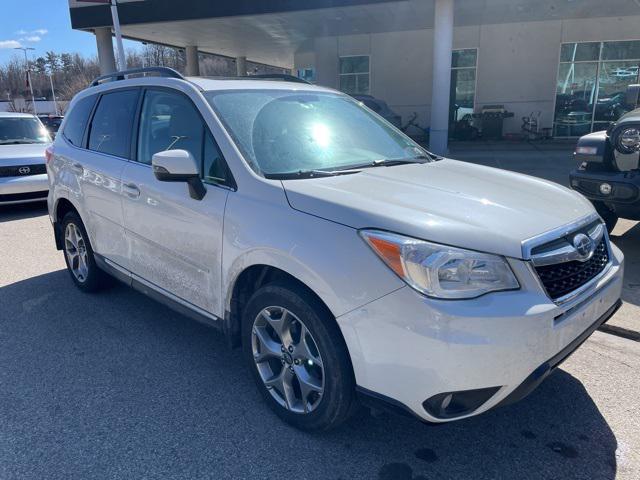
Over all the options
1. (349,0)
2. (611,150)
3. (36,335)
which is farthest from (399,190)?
(349,0)

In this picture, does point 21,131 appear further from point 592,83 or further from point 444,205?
point 592,83

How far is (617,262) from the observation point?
2.96 meters

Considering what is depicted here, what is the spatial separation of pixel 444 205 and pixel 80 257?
372 cm

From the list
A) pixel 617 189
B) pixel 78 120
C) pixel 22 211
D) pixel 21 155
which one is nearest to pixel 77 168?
pixel 78 120

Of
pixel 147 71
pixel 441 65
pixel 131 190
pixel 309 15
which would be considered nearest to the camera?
pixel 131 190

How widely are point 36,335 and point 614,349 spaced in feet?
14.4

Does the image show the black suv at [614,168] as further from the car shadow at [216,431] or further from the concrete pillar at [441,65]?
the concrete pillar at [441,65]

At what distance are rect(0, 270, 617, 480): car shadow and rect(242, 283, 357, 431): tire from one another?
165 millimetres

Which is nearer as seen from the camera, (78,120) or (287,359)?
(287,359)

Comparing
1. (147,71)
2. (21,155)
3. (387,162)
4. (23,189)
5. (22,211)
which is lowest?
(22,211)

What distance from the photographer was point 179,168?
293 cm

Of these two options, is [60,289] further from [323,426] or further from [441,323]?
[441,323]

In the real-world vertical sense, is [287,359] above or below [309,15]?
below

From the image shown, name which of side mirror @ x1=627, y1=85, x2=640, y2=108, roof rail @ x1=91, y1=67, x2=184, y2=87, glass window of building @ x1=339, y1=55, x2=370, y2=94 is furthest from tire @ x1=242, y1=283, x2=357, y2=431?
glass window of building @ x1=339, y1=55, x2=370, y2=94
